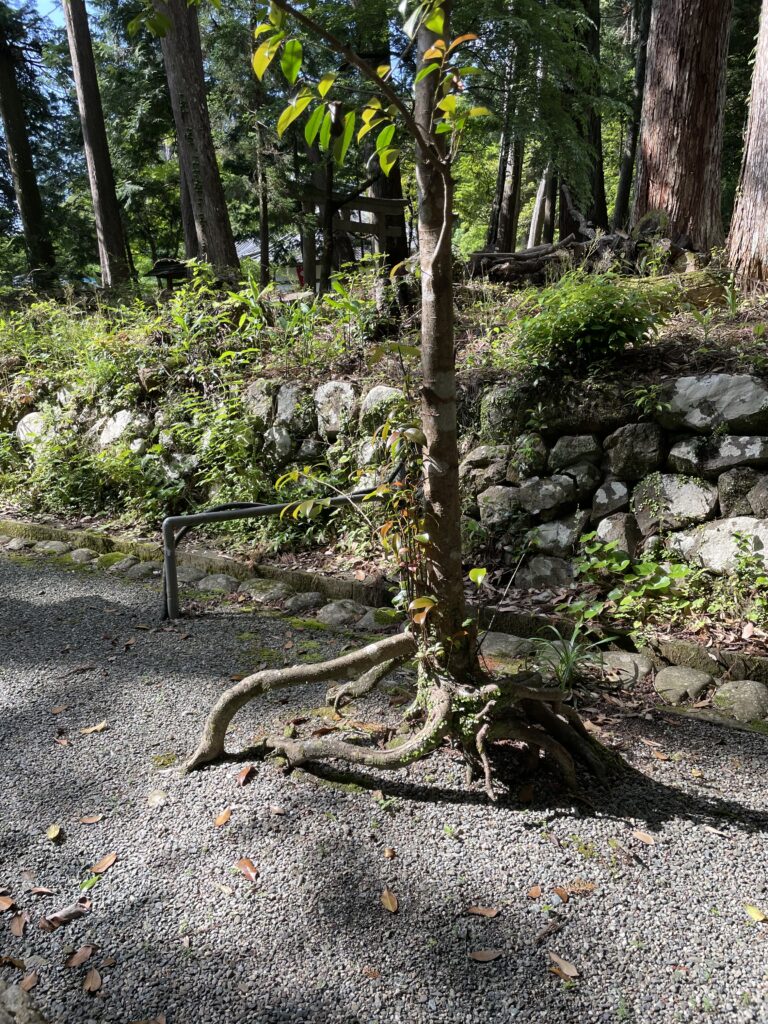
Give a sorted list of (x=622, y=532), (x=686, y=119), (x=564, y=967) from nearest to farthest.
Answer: (x=564, y=967), (x=622, y=532), (x=686, y=119)

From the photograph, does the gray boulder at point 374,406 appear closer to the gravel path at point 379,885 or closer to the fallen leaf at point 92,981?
the gravel path at point 379,885

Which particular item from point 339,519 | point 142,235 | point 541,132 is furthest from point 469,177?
point 339,519

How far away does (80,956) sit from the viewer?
163cm

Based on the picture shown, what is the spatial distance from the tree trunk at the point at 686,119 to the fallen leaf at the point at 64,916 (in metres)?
5.95

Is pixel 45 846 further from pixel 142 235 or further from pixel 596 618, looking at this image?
pixel 142 235

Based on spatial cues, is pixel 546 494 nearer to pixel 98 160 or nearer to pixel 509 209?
pixel 509 209

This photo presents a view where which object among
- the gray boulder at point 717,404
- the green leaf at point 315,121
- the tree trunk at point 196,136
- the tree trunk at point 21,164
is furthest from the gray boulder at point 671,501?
the tree trunk at point 21,164

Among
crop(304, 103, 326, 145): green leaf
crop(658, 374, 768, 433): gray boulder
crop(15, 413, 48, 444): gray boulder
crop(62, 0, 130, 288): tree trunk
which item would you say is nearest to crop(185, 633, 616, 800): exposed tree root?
crop(304, 103, 326, 145): green leaf

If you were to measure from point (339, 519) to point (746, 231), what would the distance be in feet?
11.7

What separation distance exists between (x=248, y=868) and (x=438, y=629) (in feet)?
2.94

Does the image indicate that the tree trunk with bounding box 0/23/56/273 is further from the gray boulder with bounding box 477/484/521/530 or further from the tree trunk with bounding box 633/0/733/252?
the gray boulder with bounding box 477/484/521/530

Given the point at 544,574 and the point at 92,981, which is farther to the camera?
the point at 544,574

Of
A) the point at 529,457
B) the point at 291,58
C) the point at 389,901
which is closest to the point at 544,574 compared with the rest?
the point at 529,457

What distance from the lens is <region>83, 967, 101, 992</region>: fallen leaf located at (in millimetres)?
1552
